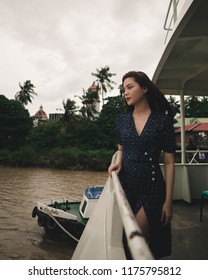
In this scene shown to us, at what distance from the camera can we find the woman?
4.85ft

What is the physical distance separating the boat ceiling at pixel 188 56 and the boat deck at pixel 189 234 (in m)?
2.48

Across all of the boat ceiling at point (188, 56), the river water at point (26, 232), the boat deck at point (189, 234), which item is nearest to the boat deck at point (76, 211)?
the river water at point (26, 232)

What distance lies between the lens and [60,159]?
30.1 m

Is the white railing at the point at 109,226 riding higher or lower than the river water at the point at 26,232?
higher

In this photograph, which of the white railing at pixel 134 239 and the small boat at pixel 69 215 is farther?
the small boat at pixel 69 215

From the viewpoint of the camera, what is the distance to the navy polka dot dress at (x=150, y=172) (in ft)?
4.86

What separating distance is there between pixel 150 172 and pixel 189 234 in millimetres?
2734

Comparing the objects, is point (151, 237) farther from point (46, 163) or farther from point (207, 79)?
point (46, 163)

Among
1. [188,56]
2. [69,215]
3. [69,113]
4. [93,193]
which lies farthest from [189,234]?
[69,113]

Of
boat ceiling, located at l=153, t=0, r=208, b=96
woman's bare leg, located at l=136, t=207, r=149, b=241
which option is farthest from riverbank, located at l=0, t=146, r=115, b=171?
woman's bare leg, located at l=136, t=207, r=149, b=241

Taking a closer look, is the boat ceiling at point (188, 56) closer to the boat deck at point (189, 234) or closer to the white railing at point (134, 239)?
the white railing at point (134, 239)

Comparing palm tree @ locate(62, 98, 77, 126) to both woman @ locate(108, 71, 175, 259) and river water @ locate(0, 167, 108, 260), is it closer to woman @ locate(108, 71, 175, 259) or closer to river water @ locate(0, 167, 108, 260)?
river water @ locate(0, 167, 108, 260)

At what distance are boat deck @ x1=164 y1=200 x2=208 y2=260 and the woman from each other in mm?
1814
